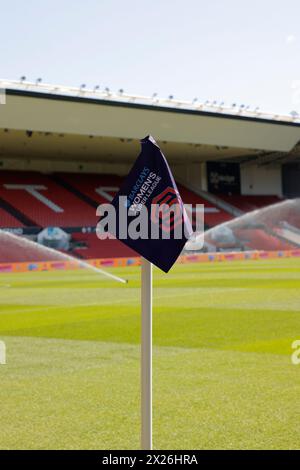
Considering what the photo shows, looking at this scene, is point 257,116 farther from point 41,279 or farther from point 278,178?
point 41,279

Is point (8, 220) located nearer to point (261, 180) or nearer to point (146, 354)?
point (261, 180)

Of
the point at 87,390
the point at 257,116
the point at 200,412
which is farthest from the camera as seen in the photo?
the point at 257,116

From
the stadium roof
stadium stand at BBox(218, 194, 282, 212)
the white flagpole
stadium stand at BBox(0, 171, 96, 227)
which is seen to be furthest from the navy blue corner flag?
stadium stand at BBox(218, 194, 282, 212)

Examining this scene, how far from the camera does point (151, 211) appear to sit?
3877mm

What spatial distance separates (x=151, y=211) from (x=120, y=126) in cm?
3279

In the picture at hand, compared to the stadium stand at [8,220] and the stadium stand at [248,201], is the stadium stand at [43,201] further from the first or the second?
the stadium stand at [248,201]

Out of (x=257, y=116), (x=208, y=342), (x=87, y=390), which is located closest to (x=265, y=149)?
(x=257, y=116)

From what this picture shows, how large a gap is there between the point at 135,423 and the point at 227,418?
686mm

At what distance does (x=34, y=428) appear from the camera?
18.0 ft

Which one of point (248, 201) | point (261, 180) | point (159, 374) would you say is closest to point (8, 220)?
point (248, 201)

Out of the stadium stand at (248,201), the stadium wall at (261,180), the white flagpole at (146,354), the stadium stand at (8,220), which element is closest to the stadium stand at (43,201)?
the stadium stand at (8,220)

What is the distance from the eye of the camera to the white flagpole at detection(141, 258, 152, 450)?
3918 millimetres

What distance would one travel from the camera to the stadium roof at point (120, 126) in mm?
33375

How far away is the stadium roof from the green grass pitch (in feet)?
63.7
